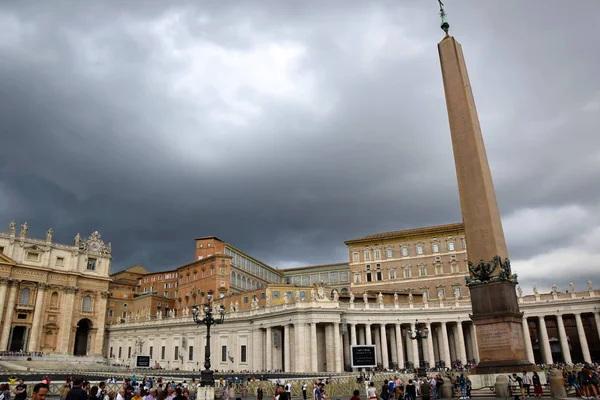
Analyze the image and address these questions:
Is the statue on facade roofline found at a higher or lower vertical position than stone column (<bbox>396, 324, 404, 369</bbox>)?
higher

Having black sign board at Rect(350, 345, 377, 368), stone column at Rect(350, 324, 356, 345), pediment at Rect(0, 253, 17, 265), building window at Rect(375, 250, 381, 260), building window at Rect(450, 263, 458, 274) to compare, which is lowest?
black sign board at Rect(350, 345, 377, 368)

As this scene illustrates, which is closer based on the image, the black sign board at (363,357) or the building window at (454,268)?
the black sign board at (363,357)

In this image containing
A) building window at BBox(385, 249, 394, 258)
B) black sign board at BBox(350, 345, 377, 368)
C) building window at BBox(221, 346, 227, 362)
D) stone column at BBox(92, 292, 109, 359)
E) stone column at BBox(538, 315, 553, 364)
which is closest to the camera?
black sign board at BBox(350, 345, 377, 368)

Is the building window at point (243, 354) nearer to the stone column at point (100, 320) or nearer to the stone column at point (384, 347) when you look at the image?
the stone column at point (384, 347)

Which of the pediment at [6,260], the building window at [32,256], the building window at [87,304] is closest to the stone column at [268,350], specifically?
the building window at [87,304]

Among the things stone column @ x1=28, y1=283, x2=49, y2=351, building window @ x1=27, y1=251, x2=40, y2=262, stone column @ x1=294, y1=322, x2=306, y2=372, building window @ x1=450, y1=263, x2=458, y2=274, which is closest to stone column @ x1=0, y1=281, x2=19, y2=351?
stone column @ x1=28, y1=283, x2=49, y2=351

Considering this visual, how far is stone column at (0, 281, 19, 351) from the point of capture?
55.9 meters

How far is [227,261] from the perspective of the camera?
65125mm

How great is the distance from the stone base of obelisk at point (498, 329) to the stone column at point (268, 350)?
102 ft

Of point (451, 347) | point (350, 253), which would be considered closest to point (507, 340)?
point (451, 347)

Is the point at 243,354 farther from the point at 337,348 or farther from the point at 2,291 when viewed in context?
the point at 2,291

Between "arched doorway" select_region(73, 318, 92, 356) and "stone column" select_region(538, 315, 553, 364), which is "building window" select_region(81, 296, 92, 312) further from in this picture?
"stone column" select_region(538, 315, 553, 364)

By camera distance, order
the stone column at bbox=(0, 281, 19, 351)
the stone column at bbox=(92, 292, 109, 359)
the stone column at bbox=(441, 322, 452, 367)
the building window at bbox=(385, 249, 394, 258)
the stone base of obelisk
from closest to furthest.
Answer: the stone base of obelisk
the stone column at bbox=(441, 322, 452, 367)
the stone column at bbox=(0, 281, 19, 351)
the building window at bbox=(385, 249, 394, 258)
the stone column at bbox=(92, 292, 109, 359)

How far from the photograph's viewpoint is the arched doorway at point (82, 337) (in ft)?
219
